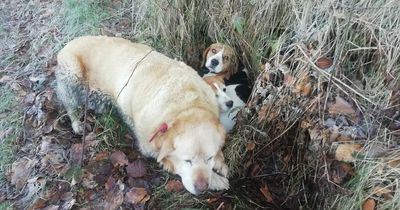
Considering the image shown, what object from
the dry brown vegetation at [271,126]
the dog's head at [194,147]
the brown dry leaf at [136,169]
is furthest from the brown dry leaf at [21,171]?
the dog's head at [194,147]

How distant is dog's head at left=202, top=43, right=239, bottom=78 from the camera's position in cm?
387

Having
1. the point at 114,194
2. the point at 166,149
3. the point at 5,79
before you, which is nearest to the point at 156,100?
the point at 166,149

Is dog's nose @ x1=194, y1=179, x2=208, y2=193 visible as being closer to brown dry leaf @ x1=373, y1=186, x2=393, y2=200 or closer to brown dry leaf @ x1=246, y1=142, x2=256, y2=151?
brown dry leaf @ x1=246, y1=142, x2=256, y2=151

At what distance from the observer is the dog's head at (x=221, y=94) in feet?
11.6

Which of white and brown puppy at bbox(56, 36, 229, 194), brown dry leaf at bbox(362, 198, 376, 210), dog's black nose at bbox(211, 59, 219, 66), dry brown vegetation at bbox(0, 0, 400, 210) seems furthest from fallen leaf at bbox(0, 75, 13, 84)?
brown dry leaf at bbox(362, 198, 376, 210)

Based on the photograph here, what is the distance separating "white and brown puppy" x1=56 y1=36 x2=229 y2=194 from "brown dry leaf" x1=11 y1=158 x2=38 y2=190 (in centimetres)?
48

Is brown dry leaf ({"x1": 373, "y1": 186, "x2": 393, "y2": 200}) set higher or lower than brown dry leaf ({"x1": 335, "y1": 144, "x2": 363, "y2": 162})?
lower

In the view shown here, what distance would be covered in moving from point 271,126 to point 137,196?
3.53 feet

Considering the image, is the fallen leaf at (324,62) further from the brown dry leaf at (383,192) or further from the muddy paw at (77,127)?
the muddy paw at (77,127)

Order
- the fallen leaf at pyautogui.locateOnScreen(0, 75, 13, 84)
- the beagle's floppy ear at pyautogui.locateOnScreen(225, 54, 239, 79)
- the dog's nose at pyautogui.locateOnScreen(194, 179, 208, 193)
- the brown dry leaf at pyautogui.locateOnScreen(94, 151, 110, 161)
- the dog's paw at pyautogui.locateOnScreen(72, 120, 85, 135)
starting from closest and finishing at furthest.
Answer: the dog's nose at pyautogui.locateOnScreen(194, 179, 208, 193) < the brown dry leaf at pyautogui.locateOnScreen(94, 151, 110, 161) < the dog's paw at pyautogui.locateOnScreen(72, 120, 85, 135) < the beagle's floppy ear at pyautogui.locateOnScreen(225, 54, 239, 79) < the fallen leaf at pyautogui.locateOnScreen(0, 75, 13, 84)

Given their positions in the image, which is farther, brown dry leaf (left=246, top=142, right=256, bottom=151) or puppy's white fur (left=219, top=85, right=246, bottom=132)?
puppy's white fur (left=219, top=85, right=246, bottom=132)

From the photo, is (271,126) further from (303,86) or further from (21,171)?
(21,171)

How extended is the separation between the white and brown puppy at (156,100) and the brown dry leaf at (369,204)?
92 cm

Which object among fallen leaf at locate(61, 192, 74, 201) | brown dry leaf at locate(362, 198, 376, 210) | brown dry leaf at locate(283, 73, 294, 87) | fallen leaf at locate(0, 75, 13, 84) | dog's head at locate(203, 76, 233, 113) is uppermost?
brown dry leaf at locate(283, 73, 294, 87)
